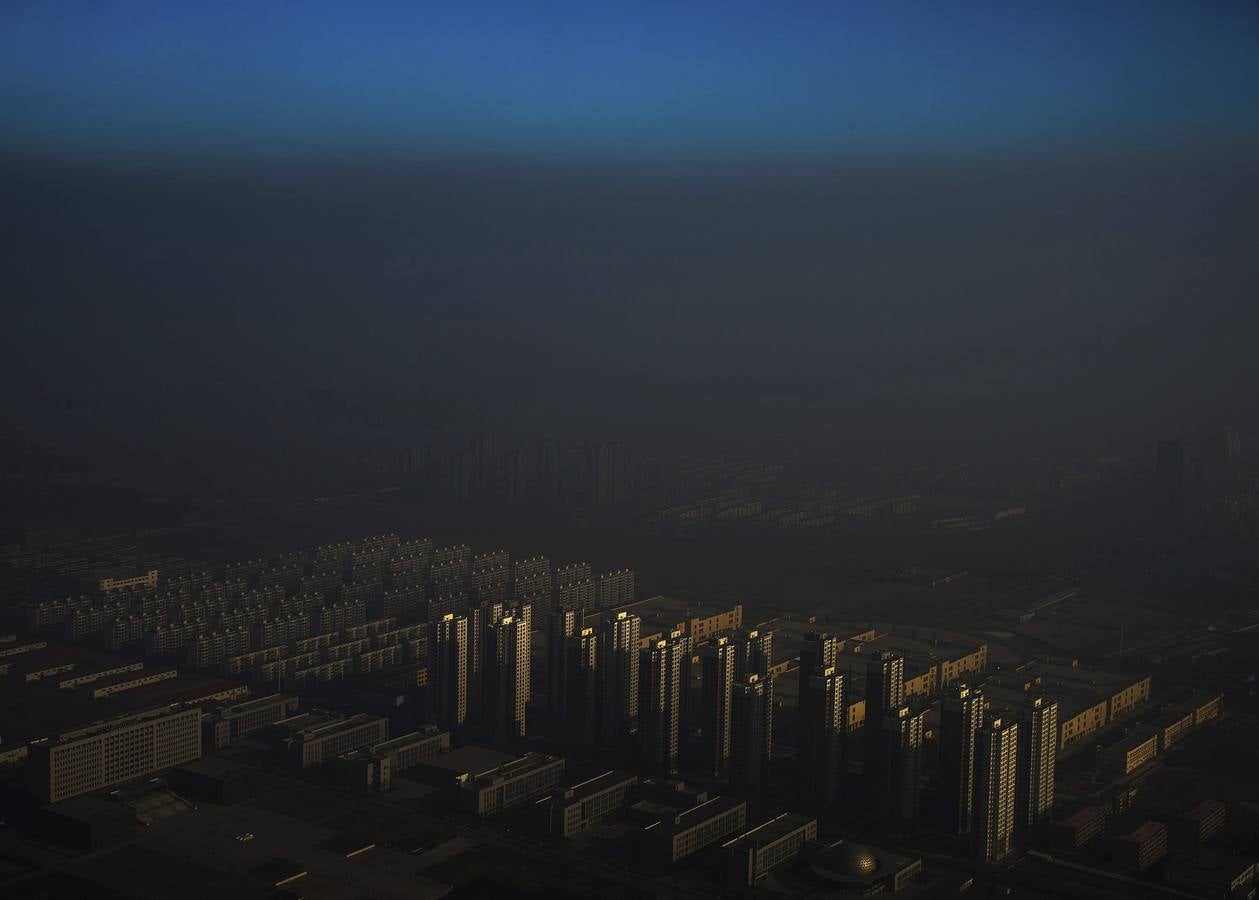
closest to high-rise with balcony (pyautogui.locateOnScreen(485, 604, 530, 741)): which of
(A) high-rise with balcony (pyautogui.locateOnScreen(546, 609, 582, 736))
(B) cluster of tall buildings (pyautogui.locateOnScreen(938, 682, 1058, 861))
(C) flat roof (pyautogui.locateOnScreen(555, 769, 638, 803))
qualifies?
(A) high-rise with balcony (pyautogui.locateOnScreen(546, 609, 582, 736))

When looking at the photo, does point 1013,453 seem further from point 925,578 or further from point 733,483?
point 733,483

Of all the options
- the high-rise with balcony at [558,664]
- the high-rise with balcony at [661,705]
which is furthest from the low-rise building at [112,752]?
the high-rise with balcony at [661,705]

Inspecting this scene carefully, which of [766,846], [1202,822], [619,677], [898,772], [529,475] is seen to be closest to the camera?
[766,846]

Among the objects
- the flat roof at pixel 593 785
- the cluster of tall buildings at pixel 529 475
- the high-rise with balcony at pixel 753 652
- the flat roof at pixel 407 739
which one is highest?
the cluster of tall buildings at pixel 529 475

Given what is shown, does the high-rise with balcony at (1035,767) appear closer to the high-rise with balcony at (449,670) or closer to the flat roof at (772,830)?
the flat roof at (772,830)

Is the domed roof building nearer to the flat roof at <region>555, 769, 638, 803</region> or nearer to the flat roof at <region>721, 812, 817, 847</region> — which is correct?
the flat roof at <region>721, 812, 817, 847</region>

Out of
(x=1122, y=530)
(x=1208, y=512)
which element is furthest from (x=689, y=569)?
(x=1208, y=512)

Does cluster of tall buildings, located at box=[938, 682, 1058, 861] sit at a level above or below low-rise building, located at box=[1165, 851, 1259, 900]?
above

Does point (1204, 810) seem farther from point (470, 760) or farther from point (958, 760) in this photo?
point (470, 760)

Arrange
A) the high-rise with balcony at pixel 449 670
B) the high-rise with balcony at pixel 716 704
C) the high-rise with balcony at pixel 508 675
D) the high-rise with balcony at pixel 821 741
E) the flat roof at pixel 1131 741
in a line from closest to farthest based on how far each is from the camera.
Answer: the high-rise with balcony at pixel 821 741 < the flat roof at pixel 1131 741 < the high-rise with balcony at pixel 716 704 < the high-rise with balcony at pixel 508 675 < the high-rise with balcony at pixel 449 670

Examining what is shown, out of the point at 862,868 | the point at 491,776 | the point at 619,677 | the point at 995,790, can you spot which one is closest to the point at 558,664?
the point at 619,677

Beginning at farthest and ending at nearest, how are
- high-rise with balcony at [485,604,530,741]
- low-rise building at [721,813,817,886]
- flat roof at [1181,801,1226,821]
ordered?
high-rise with balcony at [485,604,530,741]
flat roof at [1181,801,1226,821]
low-rise building at [721,813,817,886]

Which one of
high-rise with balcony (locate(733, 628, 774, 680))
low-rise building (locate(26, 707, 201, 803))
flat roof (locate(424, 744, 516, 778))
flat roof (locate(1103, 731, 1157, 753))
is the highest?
high-rise with balcony (locate(733, 628, 774, 680))

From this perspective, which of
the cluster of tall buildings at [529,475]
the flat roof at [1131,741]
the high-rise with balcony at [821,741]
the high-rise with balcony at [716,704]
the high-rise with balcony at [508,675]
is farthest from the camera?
the cluster of tall buildings at [529,475]
